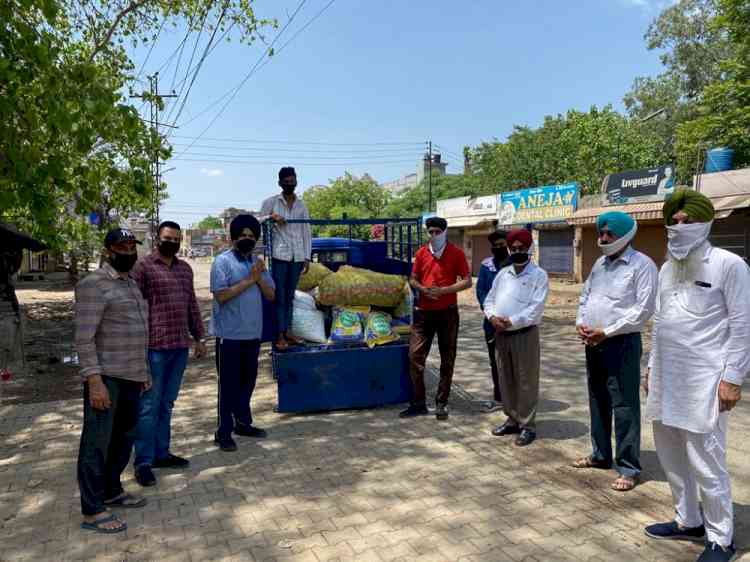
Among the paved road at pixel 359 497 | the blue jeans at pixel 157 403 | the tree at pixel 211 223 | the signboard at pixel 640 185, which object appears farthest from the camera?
the tree at pixel 211 223

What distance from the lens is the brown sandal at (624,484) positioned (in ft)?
12.5

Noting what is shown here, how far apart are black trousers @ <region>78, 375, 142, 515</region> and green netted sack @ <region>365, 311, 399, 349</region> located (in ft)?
8.62

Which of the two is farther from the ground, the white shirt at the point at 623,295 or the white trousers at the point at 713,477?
the white shirt at the point at 623,295

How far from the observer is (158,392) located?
4051 mm

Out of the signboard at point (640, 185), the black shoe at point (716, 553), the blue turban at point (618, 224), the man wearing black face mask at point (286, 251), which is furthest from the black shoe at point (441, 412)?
the signboard at point (640, 185)

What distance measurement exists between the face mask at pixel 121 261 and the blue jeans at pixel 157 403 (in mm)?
819

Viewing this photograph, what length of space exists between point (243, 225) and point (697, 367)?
3.37m

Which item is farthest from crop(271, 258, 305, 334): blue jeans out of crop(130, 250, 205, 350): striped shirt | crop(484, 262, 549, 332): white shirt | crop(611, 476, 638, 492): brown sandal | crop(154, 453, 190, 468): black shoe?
crop(611, 476, 638, 492): brown sandal

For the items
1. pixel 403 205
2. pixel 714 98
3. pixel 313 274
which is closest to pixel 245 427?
pixel 313 274

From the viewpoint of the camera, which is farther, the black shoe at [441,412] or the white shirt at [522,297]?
the black shoe at [441,412]

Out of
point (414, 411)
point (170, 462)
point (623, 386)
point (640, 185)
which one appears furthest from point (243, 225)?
point (640, 185)

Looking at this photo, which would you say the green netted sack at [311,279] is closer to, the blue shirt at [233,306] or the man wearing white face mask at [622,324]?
the blue shirt at [233,306]

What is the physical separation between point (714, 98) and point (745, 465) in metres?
14.1

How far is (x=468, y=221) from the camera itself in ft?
94.5
